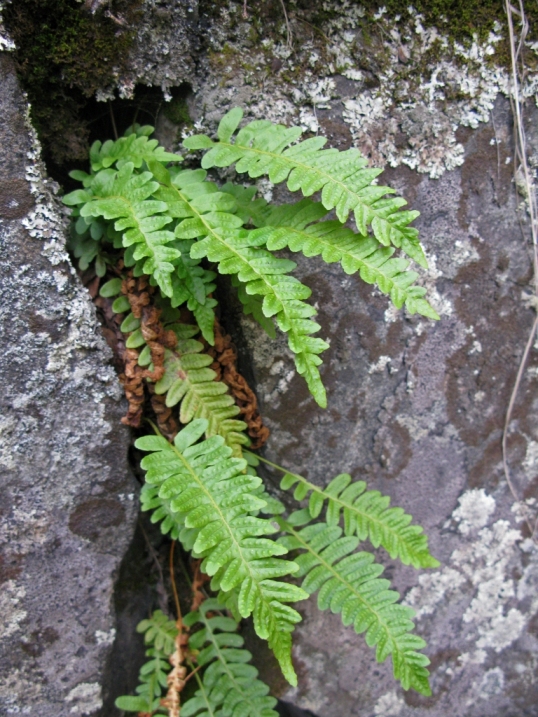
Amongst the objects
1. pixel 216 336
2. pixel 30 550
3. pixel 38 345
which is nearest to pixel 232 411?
pixel 216 336

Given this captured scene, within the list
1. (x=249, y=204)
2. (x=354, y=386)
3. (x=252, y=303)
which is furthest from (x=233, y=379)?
(x=249, y=204)

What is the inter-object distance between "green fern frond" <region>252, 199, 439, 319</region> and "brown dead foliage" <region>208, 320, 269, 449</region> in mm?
471

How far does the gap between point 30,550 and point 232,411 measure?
79cm

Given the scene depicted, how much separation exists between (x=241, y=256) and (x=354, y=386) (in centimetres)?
77

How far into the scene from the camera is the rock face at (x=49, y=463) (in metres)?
1.79

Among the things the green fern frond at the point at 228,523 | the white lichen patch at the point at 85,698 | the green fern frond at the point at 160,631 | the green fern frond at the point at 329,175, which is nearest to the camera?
the green fern frond at the point at 228,523

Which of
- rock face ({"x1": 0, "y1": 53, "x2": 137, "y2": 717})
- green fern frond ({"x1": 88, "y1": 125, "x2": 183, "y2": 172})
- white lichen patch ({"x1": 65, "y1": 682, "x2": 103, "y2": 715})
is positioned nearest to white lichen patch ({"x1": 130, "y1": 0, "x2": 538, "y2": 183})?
green fern frond ({"x1": 88, "y1": 125, "x2": 183, "y2": 172})

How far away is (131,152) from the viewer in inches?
72.7

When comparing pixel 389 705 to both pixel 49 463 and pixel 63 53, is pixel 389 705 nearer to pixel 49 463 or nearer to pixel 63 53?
pixel 49 463

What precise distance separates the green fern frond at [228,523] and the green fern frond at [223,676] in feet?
1.25

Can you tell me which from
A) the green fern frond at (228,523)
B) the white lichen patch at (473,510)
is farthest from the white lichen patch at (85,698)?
the white lichen patch at (473,510)

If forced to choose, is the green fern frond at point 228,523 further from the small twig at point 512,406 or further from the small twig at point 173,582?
the small twig at point 512,406

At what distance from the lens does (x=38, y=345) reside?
1.84 m

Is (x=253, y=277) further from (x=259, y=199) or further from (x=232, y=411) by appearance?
(x=232, y=411)
